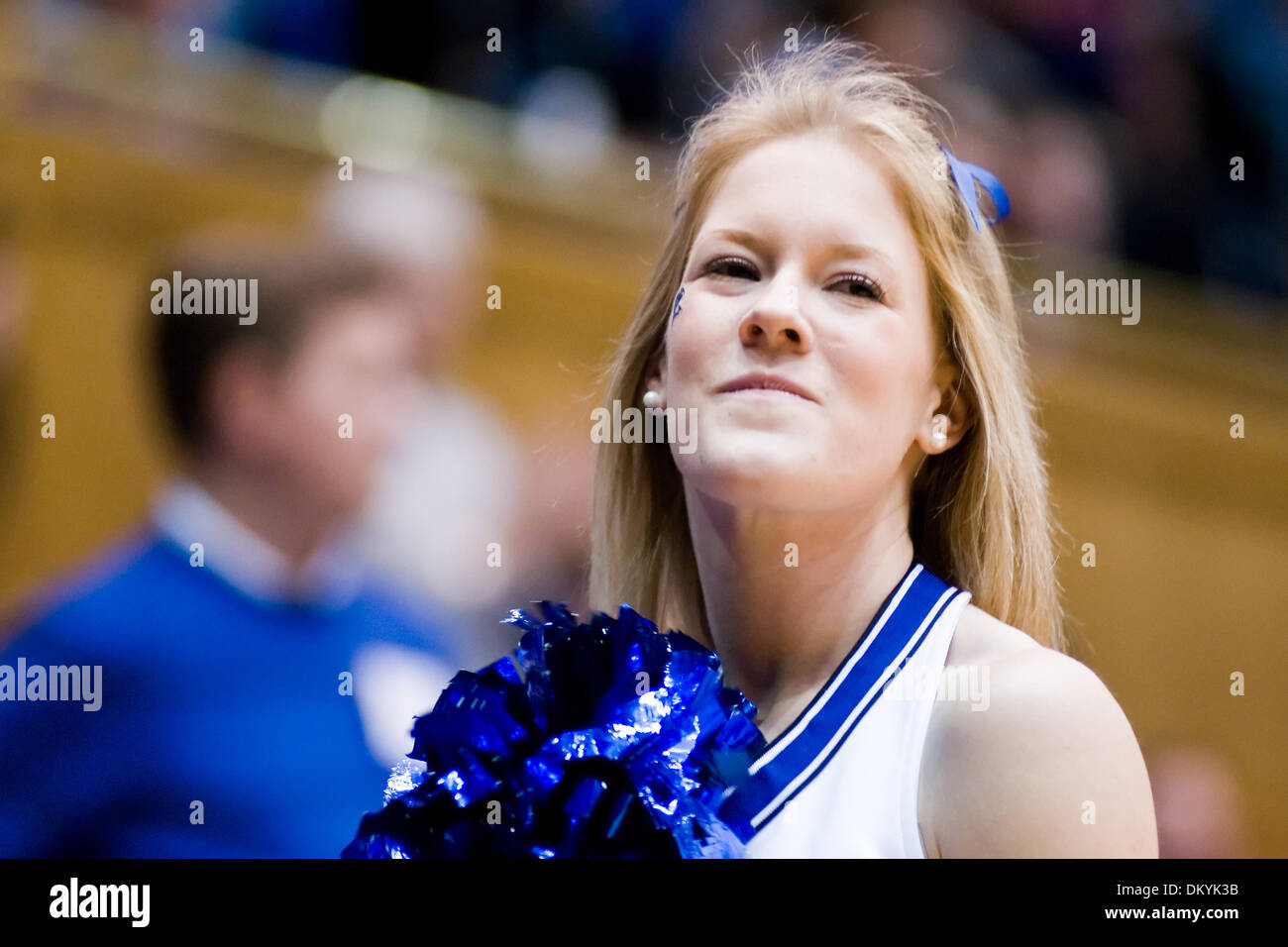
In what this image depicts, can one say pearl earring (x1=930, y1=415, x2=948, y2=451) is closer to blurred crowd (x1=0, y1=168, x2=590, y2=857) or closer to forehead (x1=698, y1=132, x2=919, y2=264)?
forehead (x1=698, y1=132, x2=919, y2=264)

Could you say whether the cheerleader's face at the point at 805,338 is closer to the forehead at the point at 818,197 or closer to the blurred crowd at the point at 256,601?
the forehead at the point at 818,197

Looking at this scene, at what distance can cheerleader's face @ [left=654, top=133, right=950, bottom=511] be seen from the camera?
1.40 metres

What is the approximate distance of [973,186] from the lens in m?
1.60

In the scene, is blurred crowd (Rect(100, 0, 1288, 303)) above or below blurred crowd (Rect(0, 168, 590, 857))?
above

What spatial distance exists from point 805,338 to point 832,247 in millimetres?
102

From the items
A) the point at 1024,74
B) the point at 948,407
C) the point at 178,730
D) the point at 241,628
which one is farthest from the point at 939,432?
the point at 1024,74

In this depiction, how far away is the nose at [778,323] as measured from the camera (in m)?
1.40

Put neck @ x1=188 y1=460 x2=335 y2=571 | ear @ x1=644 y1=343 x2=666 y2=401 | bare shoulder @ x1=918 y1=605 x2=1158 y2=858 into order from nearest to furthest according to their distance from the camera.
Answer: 1. bare shoulder @ x1=918 y1=605 x2=1158 y2=858
2. ear @ x1=644 y1=343 x2=666 y2=401
3. neck @ x1=188 y1=460 x2=335 y2=571

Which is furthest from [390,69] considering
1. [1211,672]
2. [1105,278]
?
[1211,672]

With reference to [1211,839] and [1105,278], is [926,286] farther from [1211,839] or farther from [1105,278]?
[1105,278]

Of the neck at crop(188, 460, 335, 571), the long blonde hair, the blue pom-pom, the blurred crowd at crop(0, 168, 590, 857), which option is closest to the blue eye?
the long blonde hair

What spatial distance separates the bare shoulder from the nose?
0.33m

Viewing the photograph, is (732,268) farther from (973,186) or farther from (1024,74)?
(1024,74)

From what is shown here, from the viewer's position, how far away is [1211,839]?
3.72 meters
